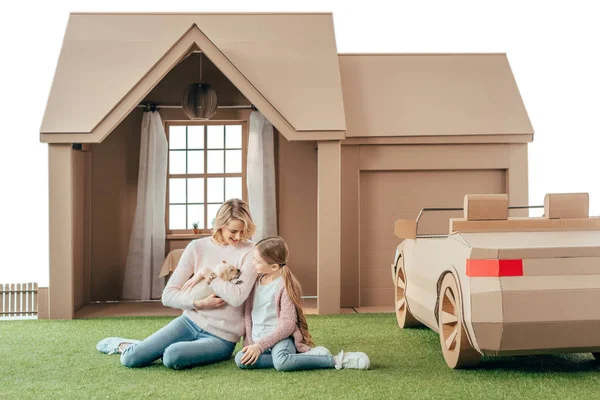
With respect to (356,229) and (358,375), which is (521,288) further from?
(356,229)

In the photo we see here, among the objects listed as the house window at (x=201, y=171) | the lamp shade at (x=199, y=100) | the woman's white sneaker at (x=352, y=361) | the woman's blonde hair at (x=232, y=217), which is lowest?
the woman's white sneaker at (x=352, y=361)

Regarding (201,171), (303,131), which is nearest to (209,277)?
(303,131)

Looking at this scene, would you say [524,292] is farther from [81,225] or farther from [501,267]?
[81,225]

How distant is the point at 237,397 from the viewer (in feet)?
17.4

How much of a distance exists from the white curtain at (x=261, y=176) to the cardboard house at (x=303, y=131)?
23 centimetres

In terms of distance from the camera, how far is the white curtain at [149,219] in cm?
1121

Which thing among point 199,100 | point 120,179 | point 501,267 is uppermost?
point 199,100

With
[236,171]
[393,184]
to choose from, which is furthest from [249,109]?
[393,184]

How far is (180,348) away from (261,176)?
5.35m

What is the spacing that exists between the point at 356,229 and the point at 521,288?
5135mm

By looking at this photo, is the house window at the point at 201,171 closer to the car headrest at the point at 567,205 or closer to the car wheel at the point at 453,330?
the car wheel at the point at 453,330

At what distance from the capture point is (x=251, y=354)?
20.0 feet

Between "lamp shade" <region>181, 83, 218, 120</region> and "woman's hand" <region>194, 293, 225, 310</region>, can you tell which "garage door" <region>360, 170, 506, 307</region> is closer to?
"lamp shade" <region>181, 83, 218, 120</region>

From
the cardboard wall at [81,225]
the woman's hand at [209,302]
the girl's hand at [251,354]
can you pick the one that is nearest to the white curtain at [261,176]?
the cardboard wall at [81,225]
